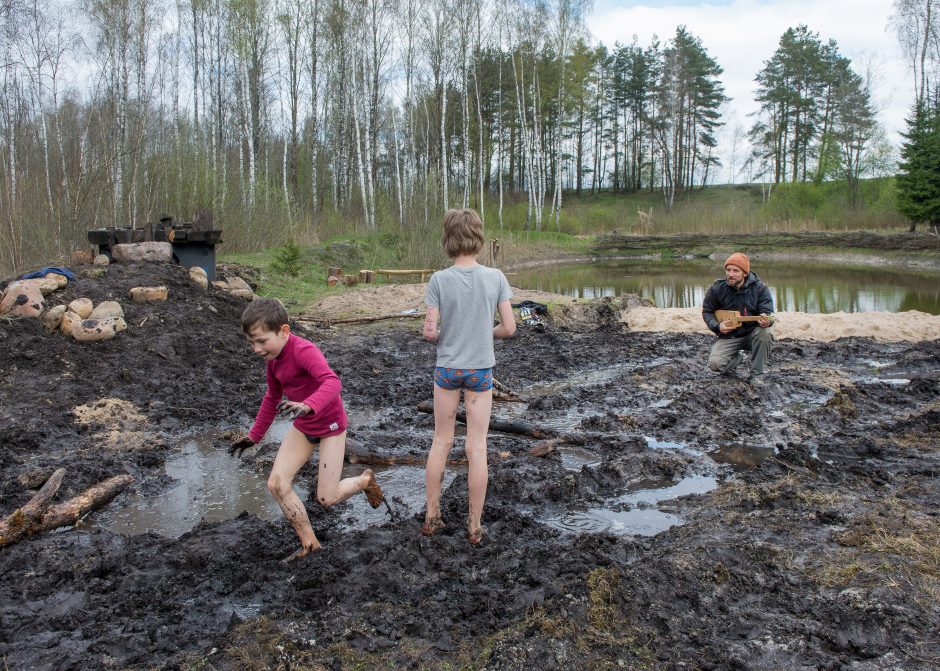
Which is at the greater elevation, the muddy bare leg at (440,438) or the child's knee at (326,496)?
the muddy bare leg at (440,438)

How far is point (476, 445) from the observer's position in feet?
13.5

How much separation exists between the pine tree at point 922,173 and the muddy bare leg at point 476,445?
32.3 m

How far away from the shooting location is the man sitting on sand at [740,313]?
8.20 meters

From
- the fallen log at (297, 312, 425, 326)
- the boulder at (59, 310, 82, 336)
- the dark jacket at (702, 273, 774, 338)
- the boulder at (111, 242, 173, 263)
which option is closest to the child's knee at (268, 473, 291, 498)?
the dark jacket at (702, 273, 774, 338)

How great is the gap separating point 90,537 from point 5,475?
165cm

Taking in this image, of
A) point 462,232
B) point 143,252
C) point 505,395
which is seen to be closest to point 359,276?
point 143,252

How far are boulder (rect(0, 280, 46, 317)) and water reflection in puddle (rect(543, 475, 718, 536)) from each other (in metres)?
7.43

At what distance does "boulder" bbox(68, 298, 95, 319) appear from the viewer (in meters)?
8.95

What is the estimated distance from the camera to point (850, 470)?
5.40 m

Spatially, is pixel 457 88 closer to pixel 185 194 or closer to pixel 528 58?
pixel 528 58

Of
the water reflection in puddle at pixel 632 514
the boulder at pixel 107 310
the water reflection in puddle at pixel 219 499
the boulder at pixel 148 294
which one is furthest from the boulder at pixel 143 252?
the water reflection in puddle at pixel 632 514

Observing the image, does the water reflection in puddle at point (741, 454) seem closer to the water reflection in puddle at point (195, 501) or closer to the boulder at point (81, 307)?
the water reflection in puddle at point (195, 501)

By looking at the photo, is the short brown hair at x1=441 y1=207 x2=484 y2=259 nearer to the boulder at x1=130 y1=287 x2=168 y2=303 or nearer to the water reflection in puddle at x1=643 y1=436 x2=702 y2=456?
the water reflection in puddle at x1=643 y1=436 x2=702 y2=456

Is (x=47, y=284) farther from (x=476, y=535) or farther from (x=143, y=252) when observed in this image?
(x=476, y=535)
